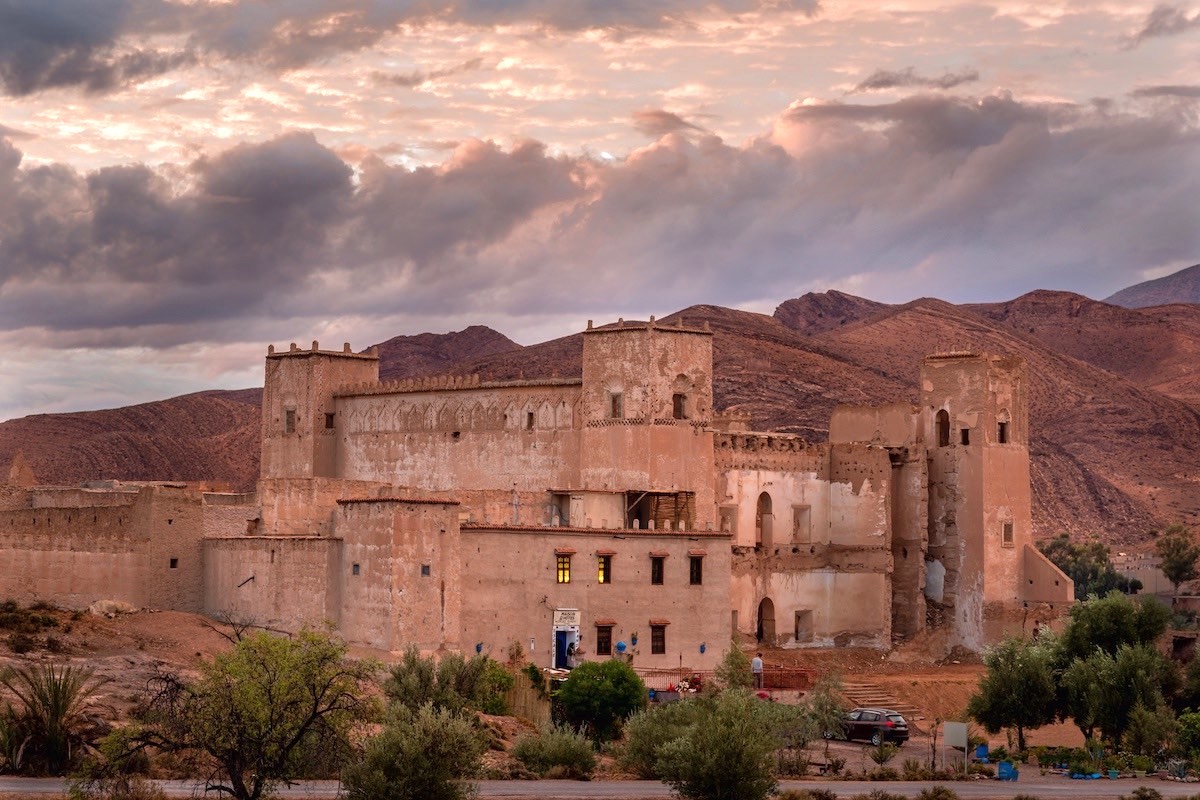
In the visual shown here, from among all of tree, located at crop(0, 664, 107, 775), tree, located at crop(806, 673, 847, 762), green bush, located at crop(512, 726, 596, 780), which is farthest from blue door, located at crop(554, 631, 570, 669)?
tree, located at crop(0, 664, 107, 775)

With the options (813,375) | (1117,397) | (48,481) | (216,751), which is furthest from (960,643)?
(1117,397)

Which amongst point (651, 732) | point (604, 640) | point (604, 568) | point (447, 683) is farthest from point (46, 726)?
point (604, 568)

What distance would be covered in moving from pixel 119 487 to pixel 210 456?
49.4 m

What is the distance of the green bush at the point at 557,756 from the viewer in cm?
3400

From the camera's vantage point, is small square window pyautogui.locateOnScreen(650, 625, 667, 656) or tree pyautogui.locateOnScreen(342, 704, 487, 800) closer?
tree pyautogui.locateOnScreen(342, 704, 487, 800)

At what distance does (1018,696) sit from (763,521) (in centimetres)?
1255

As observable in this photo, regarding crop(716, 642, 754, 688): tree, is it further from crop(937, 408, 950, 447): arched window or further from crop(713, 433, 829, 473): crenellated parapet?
crop(937, 408, 950, 447): arched window

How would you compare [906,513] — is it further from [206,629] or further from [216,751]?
[216,751]

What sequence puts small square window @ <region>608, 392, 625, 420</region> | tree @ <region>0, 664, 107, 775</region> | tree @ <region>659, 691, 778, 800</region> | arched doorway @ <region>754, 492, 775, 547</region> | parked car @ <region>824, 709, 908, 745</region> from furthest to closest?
→ arched doorway @ <region>754, 492, 775, 547</region>, small square window @ <region>608, 392, 625, 420</region>, parked car @ <region>824, 709, 908, 745</region>, tree @ <region>0, 664, 107, 775</region>, tree @ <region>659, 691, 778, 800</region>

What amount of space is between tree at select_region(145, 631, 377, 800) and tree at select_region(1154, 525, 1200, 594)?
59776 millimetres

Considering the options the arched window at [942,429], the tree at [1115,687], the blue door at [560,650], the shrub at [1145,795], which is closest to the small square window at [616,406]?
the blue door at [560,650]

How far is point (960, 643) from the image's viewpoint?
5475 centimetres

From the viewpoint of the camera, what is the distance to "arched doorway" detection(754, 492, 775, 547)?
53250 millimetres

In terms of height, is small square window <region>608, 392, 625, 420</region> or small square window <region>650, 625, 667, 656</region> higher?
small square window <region>608, 392, 625, 420</region>
